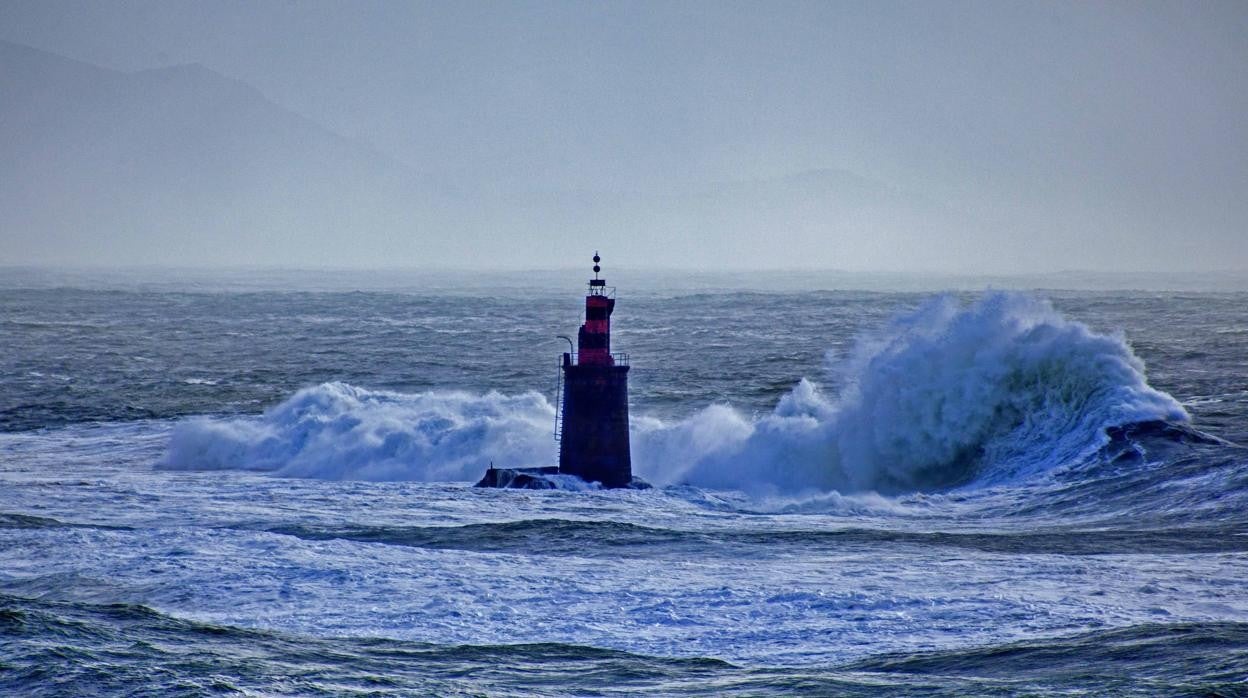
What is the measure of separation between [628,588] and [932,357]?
1341 centimetres

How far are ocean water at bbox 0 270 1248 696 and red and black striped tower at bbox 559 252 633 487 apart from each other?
693mm

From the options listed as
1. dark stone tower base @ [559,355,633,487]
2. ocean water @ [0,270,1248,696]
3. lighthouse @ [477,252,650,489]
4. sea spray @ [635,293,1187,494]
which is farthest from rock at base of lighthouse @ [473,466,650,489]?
sea spray @ [635,293,1187,494]

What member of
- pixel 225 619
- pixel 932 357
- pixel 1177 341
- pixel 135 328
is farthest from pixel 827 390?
pixel 135 328

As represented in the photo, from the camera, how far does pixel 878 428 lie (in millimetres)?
27906

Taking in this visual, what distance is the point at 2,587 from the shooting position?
1662cm

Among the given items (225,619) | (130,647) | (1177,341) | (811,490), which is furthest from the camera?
(1177,341)

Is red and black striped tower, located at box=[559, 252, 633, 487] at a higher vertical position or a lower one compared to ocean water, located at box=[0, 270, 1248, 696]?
higher

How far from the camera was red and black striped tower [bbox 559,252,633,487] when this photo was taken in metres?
24.9

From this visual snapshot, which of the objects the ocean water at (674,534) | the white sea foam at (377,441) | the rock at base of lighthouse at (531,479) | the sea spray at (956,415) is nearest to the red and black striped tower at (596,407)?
the rock at base of lighthouse at (531,479)

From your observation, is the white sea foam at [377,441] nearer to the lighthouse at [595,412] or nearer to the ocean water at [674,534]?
the ocean water at [674,534]

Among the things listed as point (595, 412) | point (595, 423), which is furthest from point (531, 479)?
point (595, 412)

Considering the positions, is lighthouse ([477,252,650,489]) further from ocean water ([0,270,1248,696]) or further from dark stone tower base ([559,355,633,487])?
ocean water ([0,270,1248,696])

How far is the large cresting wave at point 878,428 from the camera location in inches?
1049

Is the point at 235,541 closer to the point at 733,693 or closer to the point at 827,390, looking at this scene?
the point at 733,693
